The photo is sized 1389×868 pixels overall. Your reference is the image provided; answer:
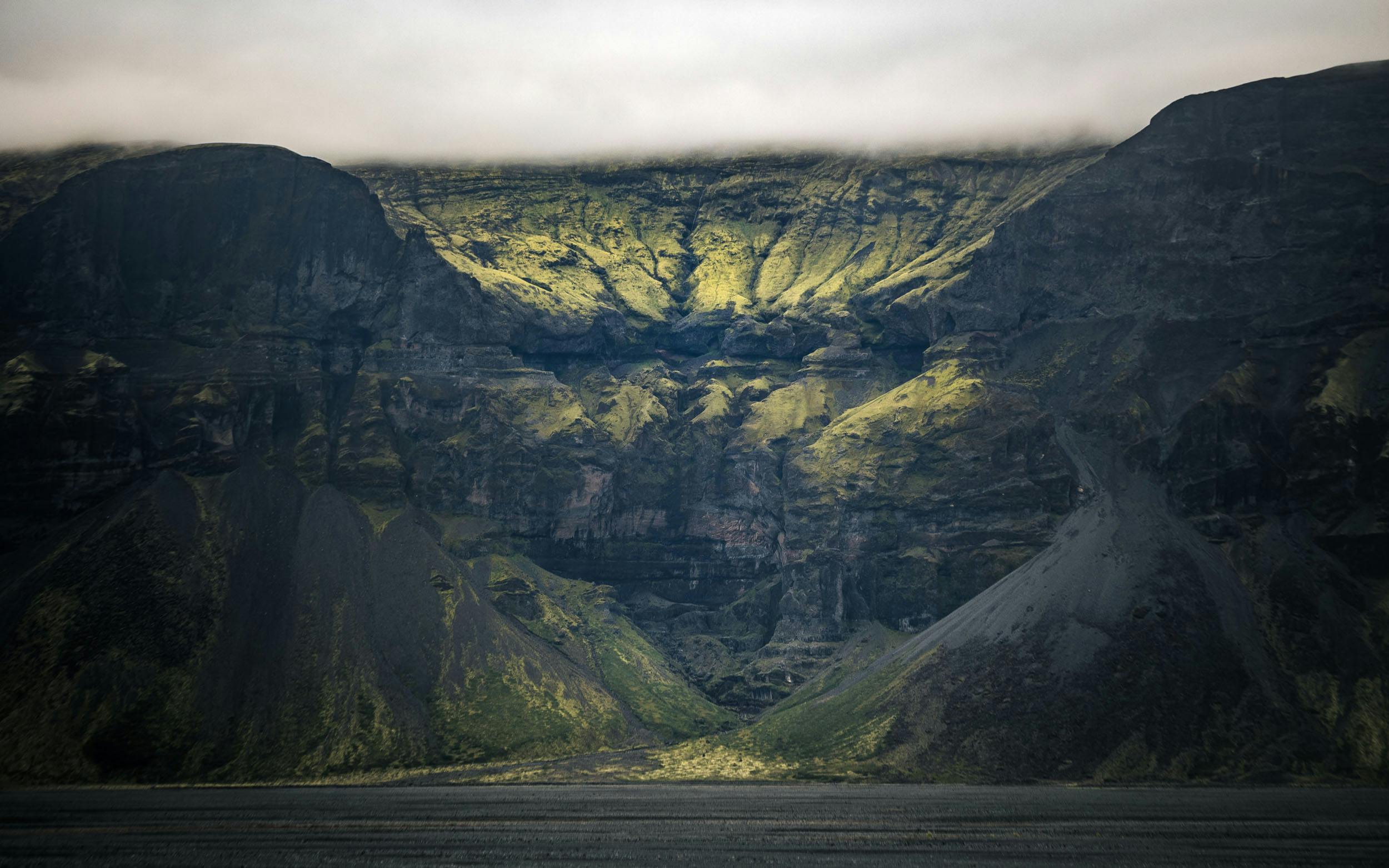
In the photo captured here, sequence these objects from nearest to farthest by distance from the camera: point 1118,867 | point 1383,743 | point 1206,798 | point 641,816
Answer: point 1118,867, point 641,816, point 1206,798, point 1383,743

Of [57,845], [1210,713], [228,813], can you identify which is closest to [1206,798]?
[1210,713]

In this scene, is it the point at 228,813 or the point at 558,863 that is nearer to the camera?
the point at 558,863

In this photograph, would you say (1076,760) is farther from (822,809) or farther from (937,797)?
(822,809)

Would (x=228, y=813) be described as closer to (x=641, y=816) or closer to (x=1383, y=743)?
(x=641, y=816)

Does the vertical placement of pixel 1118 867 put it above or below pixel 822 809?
above

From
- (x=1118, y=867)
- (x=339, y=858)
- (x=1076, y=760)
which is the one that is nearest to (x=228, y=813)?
(x=339, y=858)

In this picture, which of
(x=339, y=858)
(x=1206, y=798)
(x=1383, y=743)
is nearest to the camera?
(x=339, y=858)
